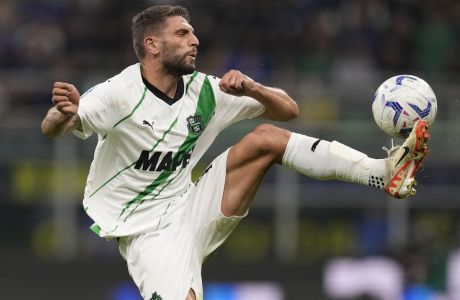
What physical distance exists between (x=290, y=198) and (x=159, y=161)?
241 inches

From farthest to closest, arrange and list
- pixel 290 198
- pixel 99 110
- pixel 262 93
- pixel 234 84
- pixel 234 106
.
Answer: pixel 290 198 < pixel 234 106 < pixel 262 93 < pixel 99 110 < pixel 234 84

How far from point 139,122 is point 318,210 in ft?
21.2

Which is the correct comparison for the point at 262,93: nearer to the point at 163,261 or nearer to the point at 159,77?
the point at 159,77

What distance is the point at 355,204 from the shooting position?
1430 centimetres

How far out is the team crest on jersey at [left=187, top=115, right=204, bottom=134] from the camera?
8305 millimetres

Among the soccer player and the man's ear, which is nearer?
the soccer player

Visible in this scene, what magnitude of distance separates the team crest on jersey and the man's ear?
0.49m

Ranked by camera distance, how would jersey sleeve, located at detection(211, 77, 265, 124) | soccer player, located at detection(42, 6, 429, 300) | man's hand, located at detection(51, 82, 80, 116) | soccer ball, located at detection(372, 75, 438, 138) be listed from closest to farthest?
man's hand, located at detection(51, 82, 80, 116) → soccer ball, located at detection(372, 75, 438, 138) → soccer player, located at detection(42, 6, 429, 300) → jersey sleeve, located at detection(211, 77, 265, 124)

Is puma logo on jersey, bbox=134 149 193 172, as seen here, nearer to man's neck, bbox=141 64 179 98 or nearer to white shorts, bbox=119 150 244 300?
white shorts, bbox=119 150 244 300

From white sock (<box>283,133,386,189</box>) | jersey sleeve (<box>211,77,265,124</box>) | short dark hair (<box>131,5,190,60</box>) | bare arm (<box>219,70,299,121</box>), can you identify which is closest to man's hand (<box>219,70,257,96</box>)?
bare arm (<box>219,70,299,121</box>)

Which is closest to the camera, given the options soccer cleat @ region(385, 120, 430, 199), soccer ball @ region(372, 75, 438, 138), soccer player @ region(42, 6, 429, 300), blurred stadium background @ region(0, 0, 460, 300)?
soccer cleat @ region(385, 120, 430, 199)

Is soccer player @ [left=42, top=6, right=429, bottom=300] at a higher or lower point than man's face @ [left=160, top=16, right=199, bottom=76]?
lower

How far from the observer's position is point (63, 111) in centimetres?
755

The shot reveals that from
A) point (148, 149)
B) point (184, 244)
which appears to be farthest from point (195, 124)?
point (184, 244)
